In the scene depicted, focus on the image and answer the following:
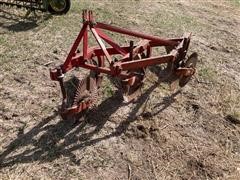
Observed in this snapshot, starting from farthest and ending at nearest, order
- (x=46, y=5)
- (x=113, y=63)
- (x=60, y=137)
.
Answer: (x=46, y=5) → (x=60, y=137) → (x=113, y=63)

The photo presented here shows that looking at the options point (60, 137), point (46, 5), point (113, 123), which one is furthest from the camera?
point (46, 5)

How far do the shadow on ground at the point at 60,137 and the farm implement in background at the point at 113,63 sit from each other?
0.27 m

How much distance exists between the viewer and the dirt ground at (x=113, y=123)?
16.6 ft

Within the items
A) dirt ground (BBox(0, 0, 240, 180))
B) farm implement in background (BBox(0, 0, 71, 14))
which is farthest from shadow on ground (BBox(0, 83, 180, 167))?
farm implement in background (BBox(0, 0, 71, 14))

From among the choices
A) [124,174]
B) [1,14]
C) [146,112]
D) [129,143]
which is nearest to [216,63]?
[146,112]

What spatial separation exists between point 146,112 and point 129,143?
796mm

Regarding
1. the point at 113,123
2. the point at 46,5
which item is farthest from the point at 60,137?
the point at 46,5

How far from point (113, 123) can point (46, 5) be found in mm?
4192

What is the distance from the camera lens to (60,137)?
540 centimetres

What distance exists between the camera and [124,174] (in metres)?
4.97

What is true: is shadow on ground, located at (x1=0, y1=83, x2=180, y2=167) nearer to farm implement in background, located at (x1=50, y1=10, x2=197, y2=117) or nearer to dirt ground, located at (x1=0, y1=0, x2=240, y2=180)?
dirt ground, located at (x1=0, y1=0, x2=240, y2=180)

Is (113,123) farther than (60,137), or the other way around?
(113,123)

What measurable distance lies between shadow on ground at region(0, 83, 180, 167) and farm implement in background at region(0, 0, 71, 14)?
12.2 feet

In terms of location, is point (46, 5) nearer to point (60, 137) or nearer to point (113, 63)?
point (113, 63)
